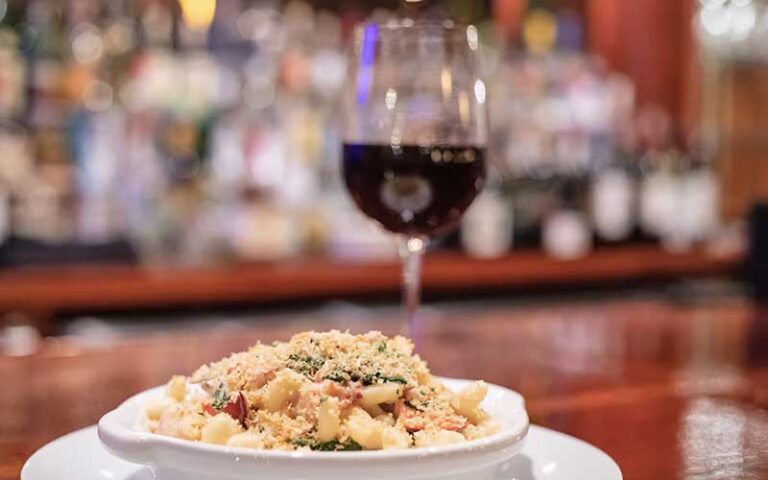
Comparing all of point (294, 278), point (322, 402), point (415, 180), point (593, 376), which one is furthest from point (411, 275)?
point (294, 278)

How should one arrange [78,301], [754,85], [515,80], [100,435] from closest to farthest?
1. [100,435]
2. [78,301]
3. [515,80]
4. [754,85]

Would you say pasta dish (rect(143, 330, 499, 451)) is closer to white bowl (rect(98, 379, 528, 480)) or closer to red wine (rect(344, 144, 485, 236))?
white bowl (rect(98, 379, 528, 480))

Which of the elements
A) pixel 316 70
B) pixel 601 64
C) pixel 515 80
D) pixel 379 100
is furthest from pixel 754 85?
pixel 379 100

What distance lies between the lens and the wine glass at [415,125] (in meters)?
0.99

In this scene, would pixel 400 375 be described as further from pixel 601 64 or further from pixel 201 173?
pixel 601 64

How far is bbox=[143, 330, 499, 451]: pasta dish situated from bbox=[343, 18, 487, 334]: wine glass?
259mm

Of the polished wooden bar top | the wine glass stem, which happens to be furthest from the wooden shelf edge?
the wine glass stem

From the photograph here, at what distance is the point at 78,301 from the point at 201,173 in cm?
57

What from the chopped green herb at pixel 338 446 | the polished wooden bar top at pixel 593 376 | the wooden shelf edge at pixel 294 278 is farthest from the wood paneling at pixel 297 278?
the chopped green herb at pixel 338 446

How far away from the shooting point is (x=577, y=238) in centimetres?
340

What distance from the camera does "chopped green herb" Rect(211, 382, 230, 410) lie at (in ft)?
2.22

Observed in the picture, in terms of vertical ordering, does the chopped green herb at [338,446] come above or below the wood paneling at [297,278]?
above

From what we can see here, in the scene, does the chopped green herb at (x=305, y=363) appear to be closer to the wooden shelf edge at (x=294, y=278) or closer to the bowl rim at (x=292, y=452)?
the bowl rim at (x=292, y=452)

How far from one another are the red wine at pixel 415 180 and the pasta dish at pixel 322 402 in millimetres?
288
